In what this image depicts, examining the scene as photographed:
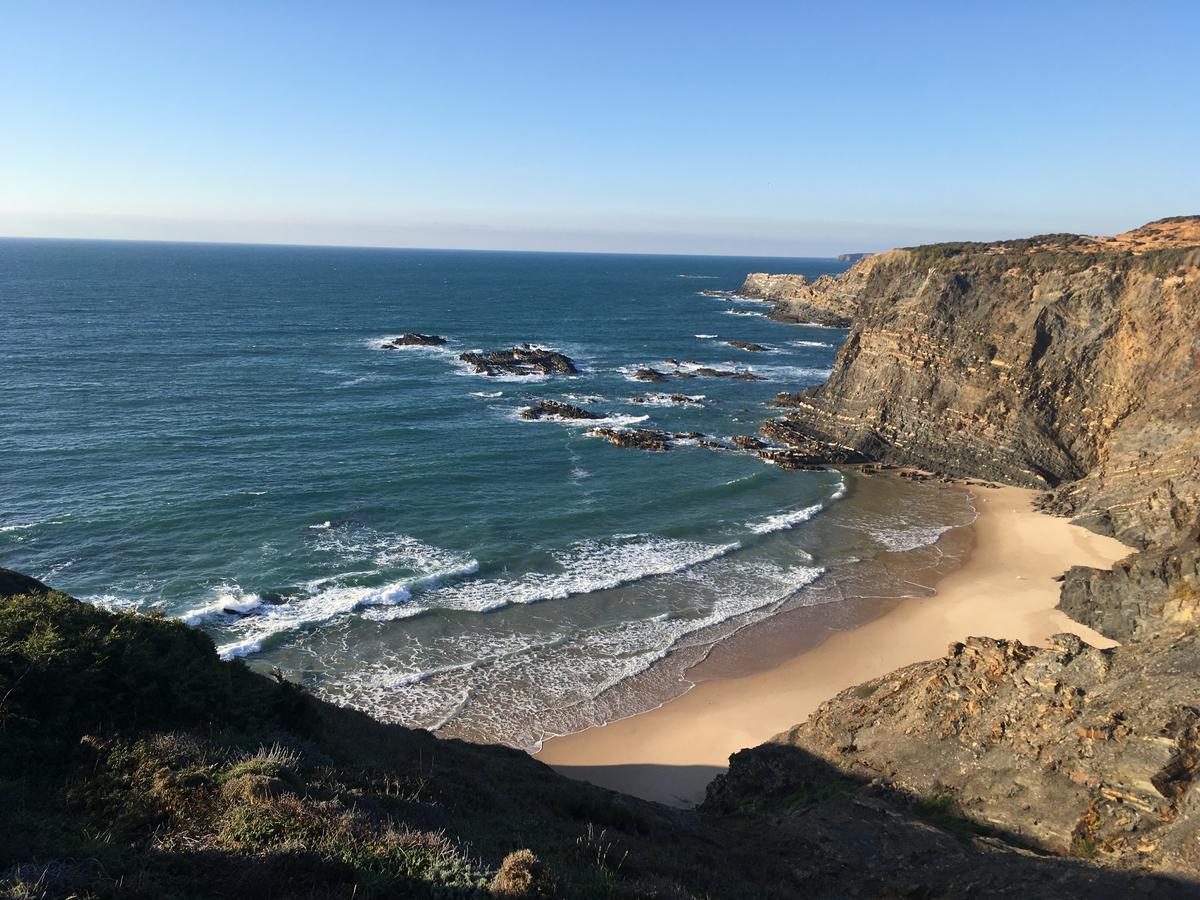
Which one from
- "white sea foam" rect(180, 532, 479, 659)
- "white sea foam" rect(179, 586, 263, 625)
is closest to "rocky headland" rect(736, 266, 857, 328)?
"white sea foam" rect(180, 532, 479, 659)

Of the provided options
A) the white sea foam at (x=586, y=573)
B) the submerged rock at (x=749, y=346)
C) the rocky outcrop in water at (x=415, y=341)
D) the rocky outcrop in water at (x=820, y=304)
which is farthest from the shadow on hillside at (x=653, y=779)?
the rocky outcrop in water at (x=820, y=304)

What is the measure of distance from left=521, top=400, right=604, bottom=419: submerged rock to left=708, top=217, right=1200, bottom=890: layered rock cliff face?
1553cm

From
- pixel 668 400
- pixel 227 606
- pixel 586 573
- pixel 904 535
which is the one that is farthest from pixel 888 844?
pixel 668 400

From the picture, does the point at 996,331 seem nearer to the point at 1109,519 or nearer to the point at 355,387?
the point at 1109,519

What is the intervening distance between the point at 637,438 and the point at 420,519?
1965 cm

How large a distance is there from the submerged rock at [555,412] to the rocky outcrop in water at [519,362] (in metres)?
14.8

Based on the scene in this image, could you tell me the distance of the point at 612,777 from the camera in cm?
2234

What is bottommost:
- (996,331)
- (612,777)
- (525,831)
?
(612,777)

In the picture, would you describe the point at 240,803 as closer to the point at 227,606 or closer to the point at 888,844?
the point at 888,844

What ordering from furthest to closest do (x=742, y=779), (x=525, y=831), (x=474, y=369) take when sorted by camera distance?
(x=474, y=369)
(x=742, y=779)
(x=525, y=831)

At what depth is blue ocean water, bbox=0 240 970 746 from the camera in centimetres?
2784

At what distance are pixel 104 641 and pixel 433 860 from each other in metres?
7.64

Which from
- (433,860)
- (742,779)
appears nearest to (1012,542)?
(742,779)

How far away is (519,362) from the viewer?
80.7 metres
